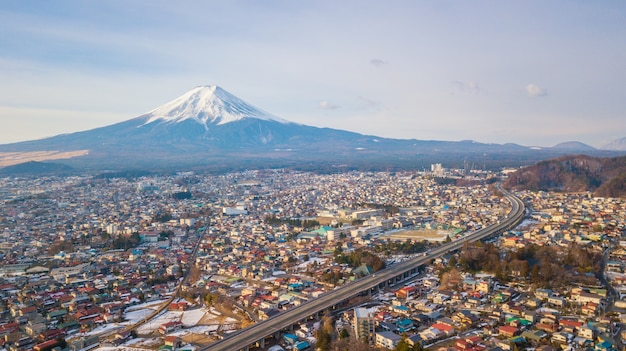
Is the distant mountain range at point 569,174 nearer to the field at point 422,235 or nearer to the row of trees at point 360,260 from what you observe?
the field at point 422,235

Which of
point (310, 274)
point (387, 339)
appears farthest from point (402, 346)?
point (310, 274)

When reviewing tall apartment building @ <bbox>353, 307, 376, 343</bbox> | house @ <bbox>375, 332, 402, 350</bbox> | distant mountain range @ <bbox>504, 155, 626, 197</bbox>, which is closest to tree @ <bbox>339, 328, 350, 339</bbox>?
tall apartment building @ <bbox>353, 307, 376, 343</bbox>

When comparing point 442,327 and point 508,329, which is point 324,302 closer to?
point 442,327

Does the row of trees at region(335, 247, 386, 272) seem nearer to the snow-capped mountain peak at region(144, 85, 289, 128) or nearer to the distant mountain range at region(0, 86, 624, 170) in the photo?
the distant mountain range at region(0, 86, 624, 170)

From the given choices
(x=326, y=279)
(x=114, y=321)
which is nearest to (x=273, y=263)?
(x=326, y=279)

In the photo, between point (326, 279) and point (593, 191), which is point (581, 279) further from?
point (593, 191)

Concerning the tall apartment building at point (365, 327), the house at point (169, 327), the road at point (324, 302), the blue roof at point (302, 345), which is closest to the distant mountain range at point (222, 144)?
the road at point (324, 302)
